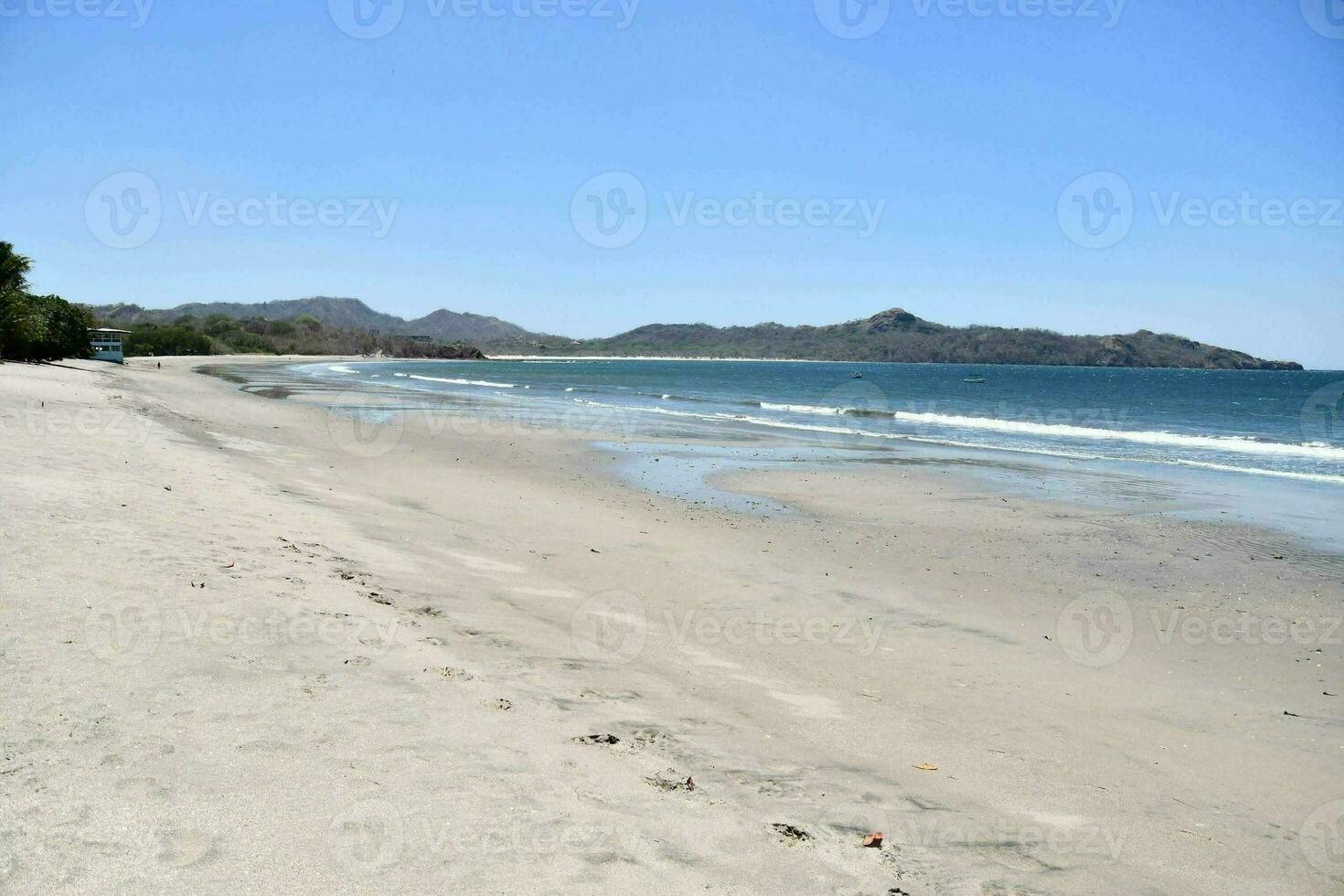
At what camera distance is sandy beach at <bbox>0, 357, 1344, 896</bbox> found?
3.77 meters

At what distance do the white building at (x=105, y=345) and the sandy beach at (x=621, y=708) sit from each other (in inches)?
2170

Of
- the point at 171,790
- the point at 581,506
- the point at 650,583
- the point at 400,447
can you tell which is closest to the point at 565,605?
the point at 650,583

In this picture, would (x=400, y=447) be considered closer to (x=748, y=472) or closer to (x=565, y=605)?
(x=748, y=472)

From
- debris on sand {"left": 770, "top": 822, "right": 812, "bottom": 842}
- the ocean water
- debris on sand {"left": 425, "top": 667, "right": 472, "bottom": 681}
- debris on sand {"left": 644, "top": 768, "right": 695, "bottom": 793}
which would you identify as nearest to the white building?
the ocean water

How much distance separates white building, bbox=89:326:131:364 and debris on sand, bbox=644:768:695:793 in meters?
65.5

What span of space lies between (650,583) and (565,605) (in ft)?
5.17

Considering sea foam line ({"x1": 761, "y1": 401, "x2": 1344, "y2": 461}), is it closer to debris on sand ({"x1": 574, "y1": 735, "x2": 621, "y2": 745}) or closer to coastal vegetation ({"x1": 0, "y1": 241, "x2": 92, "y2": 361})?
debris on sand ({"x1": 574, "y1": 735, "x2": 621, "y2": 745})

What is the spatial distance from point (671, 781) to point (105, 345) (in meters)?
67.2

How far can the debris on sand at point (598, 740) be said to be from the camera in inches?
199

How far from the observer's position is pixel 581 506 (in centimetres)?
1490

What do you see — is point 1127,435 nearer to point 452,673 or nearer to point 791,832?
point 452,673

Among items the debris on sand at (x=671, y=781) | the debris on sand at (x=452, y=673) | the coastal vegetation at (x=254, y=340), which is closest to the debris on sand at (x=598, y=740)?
the debris on sand at (x=671, y=781)

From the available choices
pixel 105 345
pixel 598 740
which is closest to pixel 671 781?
pixel 598 740

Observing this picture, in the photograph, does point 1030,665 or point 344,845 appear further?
point 1030,665
